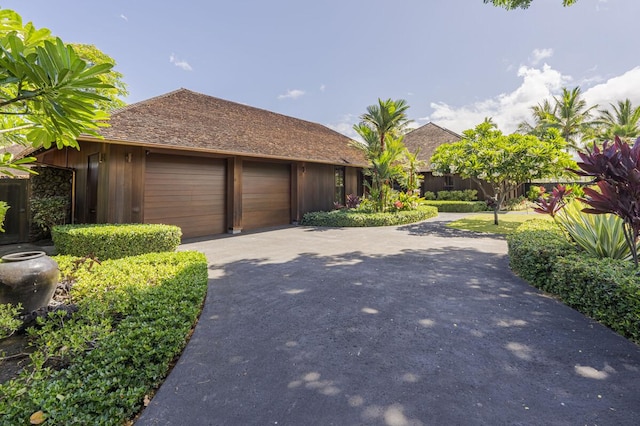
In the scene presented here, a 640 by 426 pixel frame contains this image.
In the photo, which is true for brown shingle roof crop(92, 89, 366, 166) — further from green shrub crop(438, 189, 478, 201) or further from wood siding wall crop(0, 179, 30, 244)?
green shrub crop(438, 189, 478, 201)

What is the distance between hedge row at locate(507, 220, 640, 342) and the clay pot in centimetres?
674

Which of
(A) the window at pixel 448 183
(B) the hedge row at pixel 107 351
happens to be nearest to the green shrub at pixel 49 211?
(B) the hedge row at pixel 107 351

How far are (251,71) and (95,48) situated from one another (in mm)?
10123

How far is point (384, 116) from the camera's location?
1394cm

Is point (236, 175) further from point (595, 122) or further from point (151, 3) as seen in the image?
point (595, 122)

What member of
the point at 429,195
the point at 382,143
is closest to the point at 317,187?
the point at 382,143

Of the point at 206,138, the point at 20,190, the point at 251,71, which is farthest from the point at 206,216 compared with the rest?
the point at 251,71

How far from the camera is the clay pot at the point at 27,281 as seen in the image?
326 cm

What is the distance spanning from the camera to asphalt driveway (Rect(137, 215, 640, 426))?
204 cm

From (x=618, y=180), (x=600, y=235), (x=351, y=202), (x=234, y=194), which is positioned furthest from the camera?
(x=351, y=202)

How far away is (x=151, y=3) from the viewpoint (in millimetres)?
7926

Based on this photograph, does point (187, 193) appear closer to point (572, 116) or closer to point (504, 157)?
point (504, 157)

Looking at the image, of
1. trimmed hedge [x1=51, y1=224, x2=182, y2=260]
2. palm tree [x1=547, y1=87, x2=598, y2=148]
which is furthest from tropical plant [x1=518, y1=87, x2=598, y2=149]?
trimmed hedge [x1=51, y1=224, x2=182, y2=260]

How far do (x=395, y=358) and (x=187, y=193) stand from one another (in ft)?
29.8
